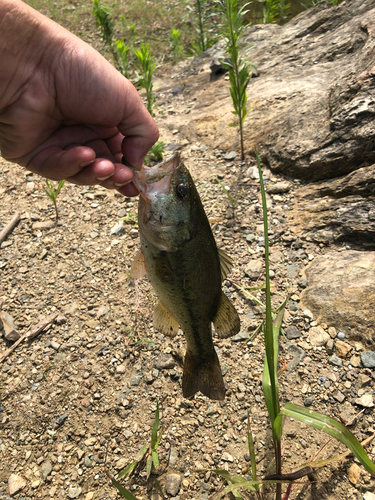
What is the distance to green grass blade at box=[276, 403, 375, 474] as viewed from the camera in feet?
6.22

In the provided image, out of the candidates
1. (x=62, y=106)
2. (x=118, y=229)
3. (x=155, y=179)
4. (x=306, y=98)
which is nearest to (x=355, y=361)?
(x=155, y=179)

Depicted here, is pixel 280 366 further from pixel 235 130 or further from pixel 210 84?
pixel 210 84

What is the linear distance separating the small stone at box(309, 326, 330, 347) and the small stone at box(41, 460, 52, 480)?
239cm

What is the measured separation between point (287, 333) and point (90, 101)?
8.44 ft

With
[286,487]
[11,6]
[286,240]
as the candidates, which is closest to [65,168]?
[11,6]

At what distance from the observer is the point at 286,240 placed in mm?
3855

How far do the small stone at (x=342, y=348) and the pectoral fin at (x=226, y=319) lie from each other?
1.35m

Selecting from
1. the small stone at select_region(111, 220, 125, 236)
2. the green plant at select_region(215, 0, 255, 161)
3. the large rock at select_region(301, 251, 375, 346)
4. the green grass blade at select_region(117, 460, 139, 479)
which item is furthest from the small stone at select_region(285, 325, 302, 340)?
the green plant at select_region(215, 0, 255, 161)

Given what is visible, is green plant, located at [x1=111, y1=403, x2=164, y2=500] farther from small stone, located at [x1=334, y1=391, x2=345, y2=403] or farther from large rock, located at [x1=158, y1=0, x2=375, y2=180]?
large rock, located at [x1=158, y1=0, x2=375, y2=180]

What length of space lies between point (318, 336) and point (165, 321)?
1.60 meters

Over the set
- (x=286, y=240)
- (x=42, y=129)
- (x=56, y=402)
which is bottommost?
(x=56, y=402)

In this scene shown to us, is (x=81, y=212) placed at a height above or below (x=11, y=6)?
below

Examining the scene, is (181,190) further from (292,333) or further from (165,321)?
(292,333)

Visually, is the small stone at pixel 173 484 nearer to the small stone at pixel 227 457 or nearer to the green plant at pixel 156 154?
the small stone at pixel 227 457
